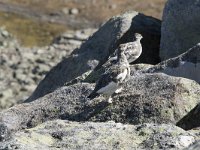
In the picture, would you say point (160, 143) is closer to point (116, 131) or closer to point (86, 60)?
point (116, 131)

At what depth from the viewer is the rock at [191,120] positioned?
14.7 metres

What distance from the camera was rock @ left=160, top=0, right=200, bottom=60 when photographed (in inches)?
933

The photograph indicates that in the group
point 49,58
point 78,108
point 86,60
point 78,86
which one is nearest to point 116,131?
point 78,108

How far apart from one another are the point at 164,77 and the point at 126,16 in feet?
30.6

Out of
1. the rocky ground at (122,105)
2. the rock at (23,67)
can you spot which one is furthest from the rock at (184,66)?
the rock at (23,67)

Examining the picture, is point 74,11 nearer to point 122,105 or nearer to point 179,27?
point 179,27

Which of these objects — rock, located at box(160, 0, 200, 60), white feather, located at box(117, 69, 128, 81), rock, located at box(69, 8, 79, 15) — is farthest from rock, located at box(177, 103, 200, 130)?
rock, located at box(69, 8, 79, 15)

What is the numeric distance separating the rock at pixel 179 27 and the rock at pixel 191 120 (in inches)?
341

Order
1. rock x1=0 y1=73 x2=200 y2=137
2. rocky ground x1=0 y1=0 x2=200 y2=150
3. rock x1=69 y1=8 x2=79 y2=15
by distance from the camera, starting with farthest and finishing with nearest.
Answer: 1. rock x1=69 y1=8 x2=79 y2=15
2. rock x1=0 y1=73 x2=200 y2=137
3. rocky ground x1=0 y1=0 x2=200 y2=150

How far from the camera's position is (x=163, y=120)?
616 inches

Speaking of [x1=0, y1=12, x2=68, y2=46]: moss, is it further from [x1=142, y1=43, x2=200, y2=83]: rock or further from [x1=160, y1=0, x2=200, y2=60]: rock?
[x1=142, y1=43, x2=200, y2=83]: rock

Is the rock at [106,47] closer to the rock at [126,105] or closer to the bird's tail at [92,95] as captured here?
the rock at [126,105]

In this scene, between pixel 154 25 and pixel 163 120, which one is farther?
pixel 154 25

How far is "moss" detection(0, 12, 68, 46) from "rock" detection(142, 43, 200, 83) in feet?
185
